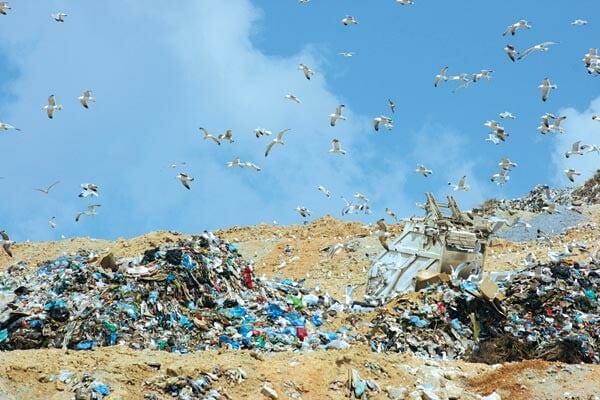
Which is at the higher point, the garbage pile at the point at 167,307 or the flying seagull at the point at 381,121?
the flying seagull at the point at 381,121

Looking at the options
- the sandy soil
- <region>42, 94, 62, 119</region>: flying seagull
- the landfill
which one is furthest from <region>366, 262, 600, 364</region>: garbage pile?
<region>42, 94, 62, 119</region>: flying seagull

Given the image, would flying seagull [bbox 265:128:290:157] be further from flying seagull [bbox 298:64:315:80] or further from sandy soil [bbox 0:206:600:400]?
sandy soil [bbox 0:206:600:400]

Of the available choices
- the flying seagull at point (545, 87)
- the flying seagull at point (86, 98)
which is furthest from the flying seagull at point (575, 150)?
the flying seagull at point (86, 98)

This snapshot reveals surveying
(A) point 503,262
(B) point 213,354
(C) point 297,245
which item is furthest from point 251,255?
(B) point 213,354

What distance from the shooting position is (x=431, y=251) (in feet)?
44.2

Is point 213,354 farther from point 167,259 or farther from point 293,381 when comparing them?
point 167,259

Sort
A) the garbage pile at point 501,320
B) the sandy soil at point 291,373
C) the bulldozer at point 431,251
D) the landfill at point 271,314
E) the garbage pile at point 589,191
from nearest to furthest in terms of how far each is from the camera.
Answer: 1. the sandy soil at point 291,373
2. the landfill at point 271,314
3. the garbage pile at point 501,320
4. the bulldozer at point 431,251
5. the garbage pile at point 589,191

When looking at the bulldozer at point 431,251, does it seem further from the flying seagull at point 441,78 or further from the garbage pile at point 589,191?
the garbage pile at point 589,191

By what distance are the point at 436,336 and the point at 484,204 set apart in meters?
17.9

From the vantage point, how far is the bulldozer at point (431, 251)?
1322 centimetres

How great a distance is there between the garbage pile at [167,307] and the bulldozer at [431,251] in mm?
1251

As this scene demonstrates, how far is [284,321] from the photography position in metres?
11.4

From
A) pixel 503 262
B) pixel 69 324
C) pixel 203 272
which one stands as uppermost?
pixel 503 262

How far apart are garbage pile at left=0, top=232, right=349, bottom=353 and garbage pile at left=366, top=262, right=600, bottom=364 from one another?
3.98 feet
